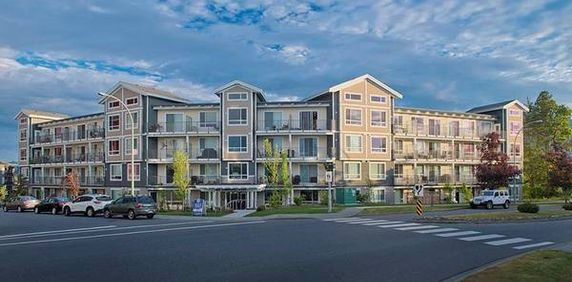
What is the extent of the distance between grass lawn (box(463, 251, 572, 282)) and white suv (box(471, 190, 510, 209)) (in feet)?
102

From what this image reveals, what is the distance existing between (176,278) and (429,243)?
9.64 metres

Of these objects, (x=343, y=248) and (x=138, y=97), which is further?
(x=138, y=97)

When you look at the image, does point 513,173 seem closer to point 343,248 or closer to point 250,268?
point 343,248

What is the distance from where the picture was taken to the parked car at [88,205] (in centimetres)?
3847

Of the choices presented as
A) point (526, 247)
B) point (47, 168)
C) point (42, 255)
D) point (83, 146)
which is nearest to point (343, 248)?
point (526, 247)

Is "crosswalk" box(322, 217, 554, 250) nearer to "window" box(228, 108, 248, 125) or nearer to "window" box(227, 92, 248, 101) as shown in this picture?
"window" box(228, 108, 248, 125)

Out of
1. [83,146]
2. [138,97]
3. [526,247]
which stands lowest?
[526,247]

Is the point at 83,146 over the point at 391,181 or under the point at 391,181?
over

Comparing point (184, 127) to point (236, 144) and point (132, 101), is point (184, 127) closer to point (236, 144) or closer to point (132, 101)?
point (236, 144)

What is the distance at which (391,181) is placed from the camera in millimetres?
54969

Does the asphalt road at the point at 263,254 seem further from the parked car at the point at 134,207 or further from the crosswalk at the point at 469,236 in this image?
the parked car at the point at 134,207

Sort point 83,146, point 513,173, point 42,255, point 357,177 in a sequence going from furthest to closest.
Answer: point 83,146 → point 357,177 → point 513,173 → point 42,255

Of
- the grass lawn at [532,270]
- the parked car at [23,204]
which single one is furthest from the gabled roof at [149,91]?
the grass lawn at [532,270]

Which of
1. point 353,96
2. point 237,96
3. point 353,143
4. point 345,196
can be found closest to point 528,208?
point 345,196
